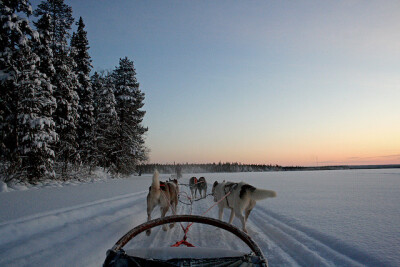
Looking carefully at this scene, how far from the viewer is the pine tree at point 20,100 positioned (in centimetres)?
1264

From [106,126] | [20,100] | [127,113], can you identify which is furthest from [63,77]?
[127,113]

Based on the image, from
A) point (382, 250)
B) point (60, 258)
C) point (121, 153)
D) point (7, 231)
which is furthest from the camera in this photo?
point (121, 153)

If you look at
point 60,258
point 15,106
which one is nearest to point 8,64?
point 15,106

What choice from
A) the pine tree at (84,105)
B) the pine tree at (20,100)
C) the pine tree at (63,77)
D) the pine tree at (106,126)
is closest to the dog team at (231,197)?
the pine tree at (20,100)

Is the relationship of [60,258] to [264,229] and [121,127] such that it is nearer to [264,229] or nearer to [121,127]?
[264,229]

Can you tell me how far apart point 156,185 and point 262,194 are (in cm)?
264

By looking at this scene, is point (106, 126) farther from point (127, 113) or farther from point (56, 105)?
point (56, 105)

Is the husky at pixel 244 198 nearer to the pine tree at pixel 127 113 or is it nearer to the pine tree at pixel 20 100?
the pine tree at pixel 20 100

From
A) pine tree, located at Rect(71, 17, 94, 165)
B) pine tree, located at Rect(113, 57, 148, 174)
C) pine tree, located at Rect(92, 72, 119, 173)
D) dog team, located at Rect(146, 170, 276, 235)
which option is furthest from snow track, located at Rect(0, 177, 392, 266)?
pine tree, located at Rect(113, 57, 148, 174)

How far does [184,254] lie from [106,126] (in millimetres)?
29042

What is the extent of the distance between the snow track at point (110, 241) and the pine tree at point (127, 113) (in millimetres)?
24114

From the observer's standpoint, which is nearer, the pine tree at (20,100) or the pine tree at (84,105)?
the pine tree at (20,100)

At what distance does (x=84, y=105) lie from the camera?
24.9 m

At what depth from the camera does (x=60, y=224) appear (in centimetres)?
517
